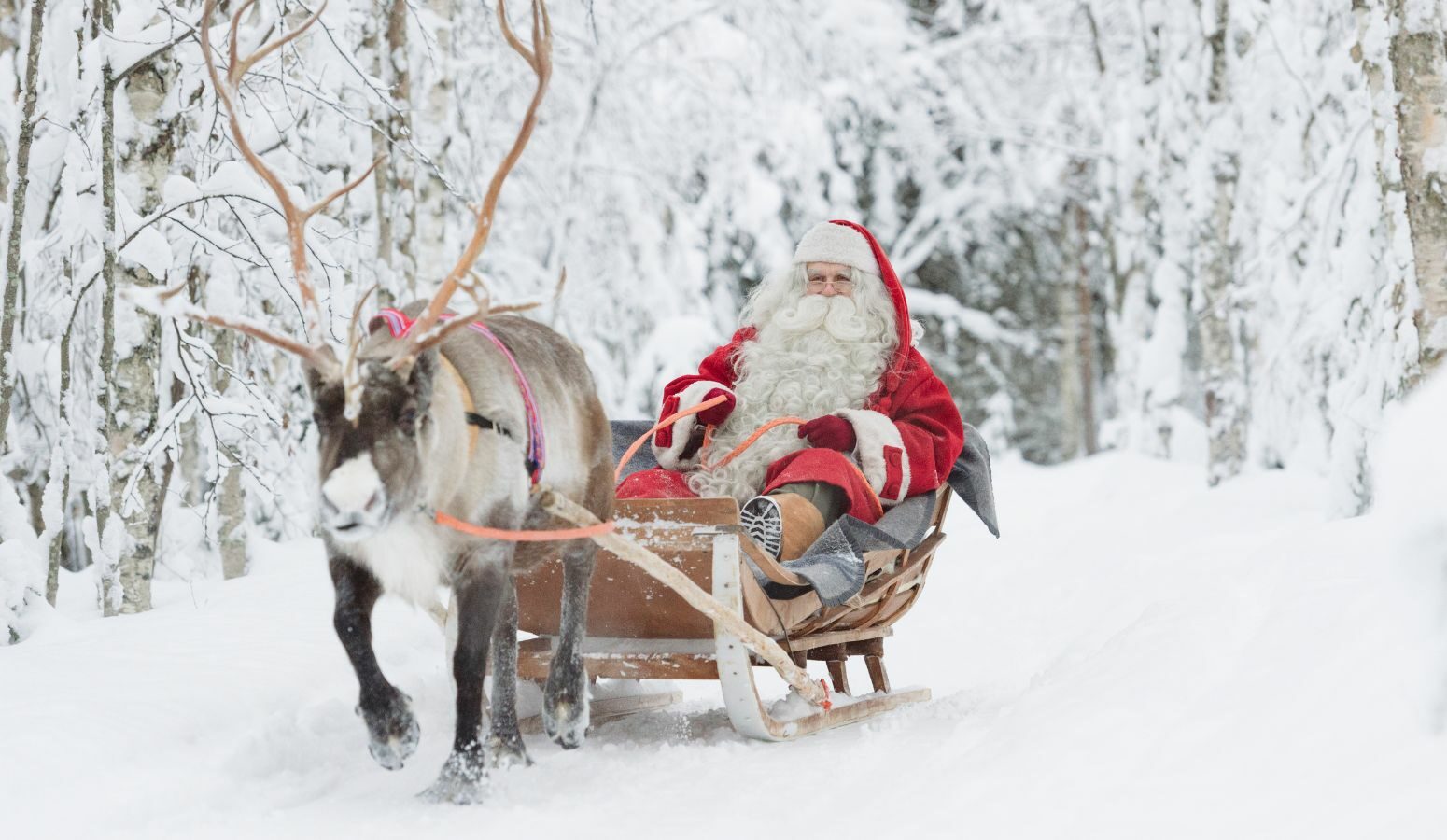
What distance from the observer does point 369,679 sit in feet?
9.36

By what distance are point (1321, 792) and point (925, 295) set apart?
18.3 metres

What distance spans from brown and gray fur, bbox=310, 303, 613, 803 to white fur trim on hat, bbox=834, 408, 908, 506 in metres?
1.01

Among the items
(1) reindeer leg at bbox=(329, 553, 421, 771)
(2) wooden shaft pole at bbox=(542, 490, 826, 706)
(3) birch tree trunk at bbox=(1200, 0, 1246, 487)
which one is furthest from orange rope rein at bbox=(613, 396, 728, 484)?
(3) birch tree trunk at bbox=(1200, 0, 1246, 487)

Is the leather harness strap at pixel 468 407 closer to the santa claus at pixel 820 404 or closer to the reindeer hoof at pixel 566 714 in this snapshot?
the reindeer hoof at pixel 566 714

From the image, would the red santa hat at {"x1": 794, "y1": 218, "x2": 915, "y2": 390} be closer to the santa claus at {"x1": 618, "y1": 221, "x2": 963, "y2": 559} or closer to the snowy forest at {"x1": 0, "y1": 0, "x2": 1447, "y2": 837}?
the santa claus at {"x1": 618, "y1": 221, "x2": 963, "y2": 559}

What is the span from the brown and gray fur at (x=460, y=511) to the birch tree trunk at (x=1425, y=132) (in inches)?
120

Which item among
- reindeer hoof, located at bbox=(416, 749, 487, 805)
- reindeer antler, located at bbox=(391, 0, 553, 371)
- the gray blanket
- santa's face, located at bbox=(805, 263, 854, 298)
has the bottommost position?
reindeer hoof, located at bbox=(416, 749, 487, 805)

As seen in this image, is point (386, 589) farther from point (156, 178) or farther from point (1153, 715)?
point (156, 178)

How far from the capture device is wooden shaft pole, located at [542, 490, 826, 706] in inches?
123

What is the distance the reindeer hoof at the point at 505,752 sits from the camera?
3262mm

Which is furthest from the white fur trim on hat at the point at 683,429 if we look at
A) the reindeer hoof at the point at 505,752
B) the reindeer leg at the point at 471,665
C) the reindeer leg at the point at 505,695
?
the reindeer leg at the point at 471,665

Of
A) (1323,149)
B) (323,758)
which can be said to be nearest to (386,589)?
(323,758)

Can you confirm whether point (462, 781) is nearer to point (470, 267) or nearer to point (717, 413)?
point (470, 267)

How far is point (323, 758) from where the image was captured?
3396 millimetres
